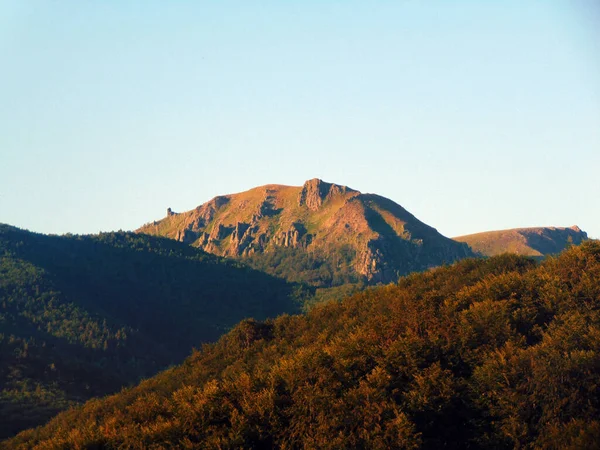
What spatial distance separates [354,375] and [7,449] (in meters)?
58.7

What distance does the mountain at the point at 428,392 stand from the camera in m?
67.9

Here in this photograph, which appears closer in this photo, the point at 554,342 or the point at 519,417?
the point at 519,417

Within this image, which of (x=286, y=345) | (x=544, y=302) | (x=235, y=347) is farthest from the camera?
(x=235, y=347)

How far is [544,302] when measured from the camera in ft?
332

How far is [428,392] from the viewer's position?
7306 cm

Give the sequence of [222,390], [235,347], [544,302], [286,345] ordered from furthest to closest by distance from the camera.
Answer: [235,347] → [286,345] → [544,302] → [222,390]

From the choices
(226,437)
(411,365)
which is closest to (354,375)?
(411,365)

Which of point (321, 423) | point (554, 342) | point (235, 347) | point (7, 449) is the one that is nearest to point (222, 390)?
point (321, 423)

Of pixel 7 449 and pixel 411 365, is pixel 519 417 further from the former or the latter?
pixel 7 449

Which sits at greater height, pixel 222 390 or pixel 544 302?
pixel 544 302

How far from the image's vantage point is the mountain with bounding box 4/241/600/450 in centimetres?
6794

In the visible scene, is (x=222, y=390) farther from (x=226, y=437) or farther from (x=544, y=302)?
(x=544, y=302)

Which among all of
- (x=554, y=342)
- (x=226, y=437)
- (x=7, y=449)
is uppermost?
(x=554, y=342)

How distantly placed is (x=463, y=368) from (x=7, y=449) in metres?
70.0
